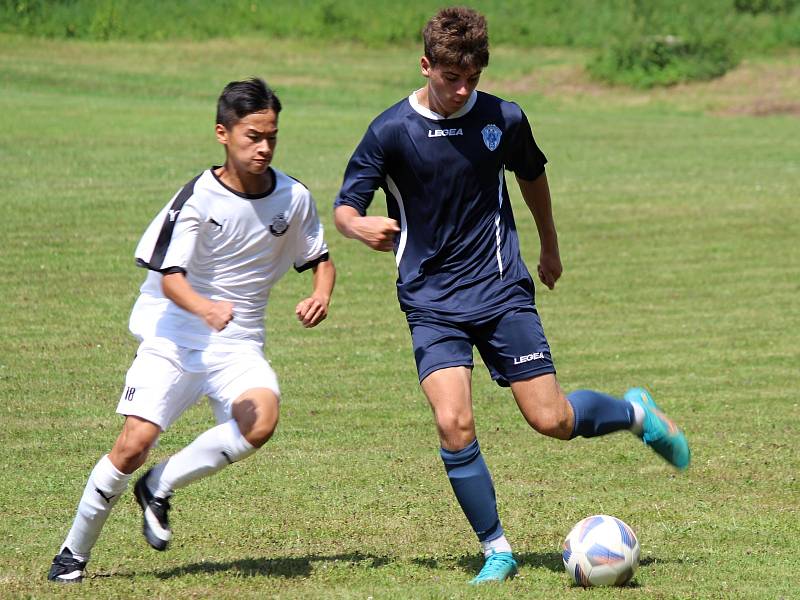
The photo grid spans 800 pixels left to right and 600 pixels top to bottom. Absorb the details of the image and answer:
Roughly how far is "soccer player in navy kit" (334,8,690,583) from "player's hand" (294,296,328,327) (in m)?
0.34

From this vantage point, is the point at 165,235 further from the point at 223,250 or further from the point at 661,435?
the point at 661,435

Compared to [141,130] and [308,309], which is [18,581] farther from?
[141,130]

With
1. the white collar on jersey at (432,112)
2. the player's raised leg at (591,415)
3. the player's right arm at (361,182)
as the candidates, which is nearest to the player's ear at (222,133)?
the player's right arm at (361,182)

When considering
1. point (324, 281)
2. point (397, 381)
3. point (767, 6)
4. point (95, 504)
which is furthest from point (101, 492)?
point (767, 6)

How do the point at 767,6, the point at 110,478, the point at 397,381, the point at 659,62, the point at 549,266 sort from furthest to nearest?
the point at 767,6
the point at 659,62
the point at 397,381
the point at 549,266
the point at 110,478

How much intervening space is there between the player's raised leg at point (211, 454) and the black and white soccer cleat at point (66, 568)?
0.33 m

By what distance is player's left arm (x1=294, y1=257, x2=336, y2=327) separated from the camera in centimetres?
574

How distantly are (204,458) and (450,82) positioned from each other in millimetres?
1945

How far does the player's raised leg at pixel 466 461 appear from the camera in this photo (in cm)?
572

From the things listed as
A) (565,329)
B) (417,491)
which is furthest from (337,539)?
(565,329)

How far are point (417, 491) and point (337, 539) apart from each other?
103 centimetres

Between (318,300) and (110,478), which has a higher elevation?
(318,300)

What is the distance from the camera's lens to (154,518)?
18.8 ft

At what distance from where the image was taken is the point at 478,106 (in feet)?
19.8
